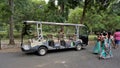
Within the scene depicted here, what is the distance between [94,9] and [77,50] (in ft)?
35.7

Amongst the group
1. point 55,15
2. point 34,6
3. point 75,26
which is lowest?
point 75,26

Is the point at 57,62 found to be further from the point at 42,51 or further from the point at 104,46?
the point at 104,46

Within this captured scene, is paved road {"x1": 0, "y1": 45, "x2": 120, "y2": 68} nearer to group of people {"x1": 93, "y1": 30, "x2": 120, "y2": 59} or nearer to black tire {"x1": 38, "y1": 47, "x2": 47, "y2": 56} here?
group of people {"x1": 93, "y1": 30, "x2": 120, "y2": 59}

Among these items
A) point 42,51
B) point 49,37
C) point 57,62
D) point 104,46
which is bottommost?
point 57,62

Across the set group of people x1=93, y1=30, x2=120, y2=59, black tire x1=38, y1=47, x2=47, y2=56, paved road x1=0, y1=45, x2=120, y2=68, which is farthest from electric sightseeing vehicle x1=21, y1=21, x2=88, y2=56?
group of people x1=93, y1=30, x2=120, y2=59

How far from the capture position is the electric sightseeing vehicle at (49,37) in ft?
34.4

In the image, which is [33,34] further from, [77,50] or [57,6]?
[57,6]

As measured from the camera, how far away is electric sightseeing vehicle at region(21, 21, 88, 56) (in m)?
10.5

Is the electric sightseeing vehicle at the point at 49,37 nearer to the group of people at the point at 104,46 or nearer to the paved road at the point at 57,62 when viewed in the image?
the paved road at the point at 57,62

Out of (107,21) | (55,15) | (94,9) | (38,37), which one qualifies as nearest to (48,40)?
(38,37)

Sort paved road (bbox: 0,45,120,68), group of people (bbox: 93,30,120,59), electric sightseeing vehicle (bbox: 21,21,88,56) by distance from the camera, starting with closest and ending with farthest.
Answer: paved road (bbox: 0,45,120,68) < group of people (bbox: 93,30,120,59) < electric sightseeing vehicle (bbox: 21,21,88,56)

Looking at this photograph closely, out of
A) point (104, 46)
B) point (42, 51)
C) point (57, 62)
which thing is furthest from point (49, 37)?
point (104, 46)

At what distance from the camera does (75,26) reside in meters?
12.7

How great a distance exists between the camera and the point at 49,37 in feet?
37.2
